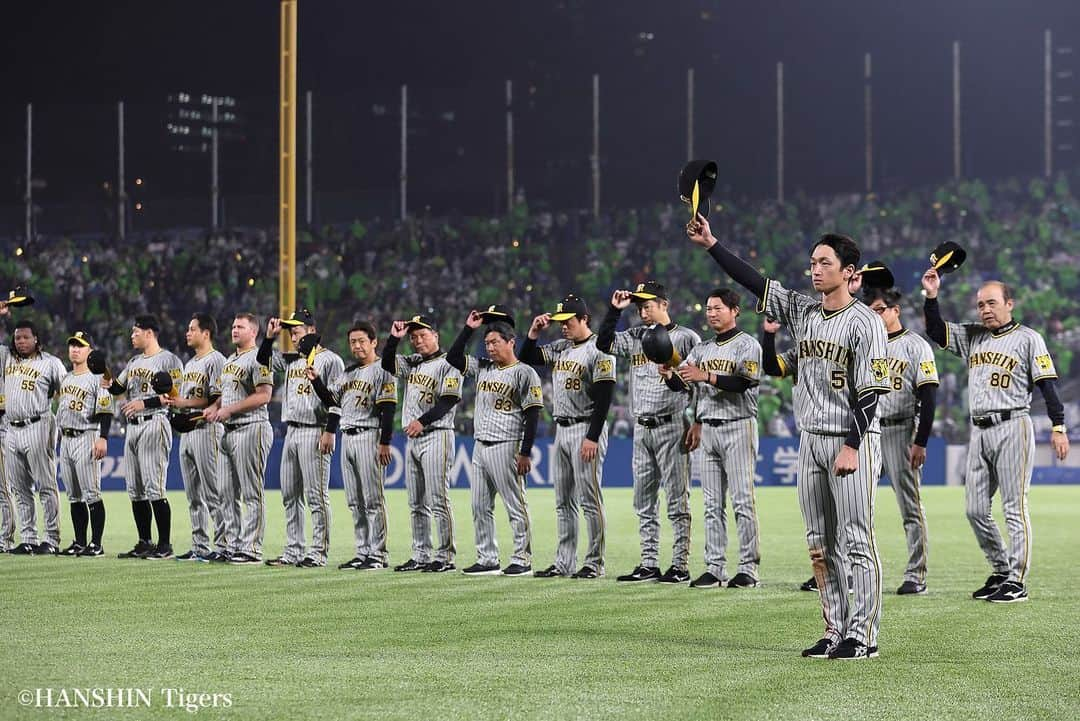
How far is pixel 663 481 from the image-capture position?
10641 millimetres

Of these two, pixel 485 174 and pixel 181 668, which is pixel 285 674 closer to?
pixel 181 668

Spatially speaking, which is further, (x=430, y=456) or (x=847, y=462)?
(x=430, y=456)

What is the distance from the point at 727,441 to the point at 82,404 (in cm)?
586

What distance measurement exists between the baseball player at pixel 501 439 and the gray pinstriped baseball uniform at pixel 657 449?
83 centimetres

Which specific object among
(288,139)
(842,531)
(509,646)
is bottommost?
(509,646)

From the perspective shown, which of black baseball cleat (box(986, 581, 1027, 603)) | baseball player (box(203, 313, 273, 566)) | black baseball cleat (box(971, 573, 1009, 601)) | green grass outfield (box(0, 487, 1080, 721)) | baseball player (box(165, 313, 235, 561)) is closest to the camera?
green grass outfield (box(0, 487, 1080, 721))

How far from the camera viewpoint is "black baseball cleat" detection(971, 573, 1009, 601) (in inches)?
366

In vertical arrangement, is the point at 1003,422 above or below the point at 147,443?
above

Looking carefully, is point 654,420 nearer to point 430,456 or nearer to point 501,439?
point 501,439

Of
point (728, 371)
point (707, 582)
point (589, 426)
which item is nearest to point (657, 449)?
point (589, 426)

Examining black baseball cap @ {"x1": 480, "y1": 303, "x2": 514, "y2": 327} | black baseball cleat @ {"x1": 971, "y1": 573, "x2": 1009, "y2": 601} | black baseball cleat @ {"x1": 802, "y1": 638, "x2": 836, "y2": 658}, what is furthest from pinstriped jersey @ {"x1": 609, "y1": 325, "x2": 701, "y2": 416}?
black baseball cleat @ {"x1": 802, "y1": 638, "x2": 836, "y2": 658}

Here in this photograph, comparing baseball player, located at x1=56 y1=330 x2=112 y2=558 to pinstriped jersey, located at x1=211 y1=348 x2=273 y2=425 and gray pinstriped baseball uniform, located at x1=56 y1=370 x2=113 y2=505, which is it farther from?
pinstriped jersey, located at x1=211 y1=348 x2=273 y2=425

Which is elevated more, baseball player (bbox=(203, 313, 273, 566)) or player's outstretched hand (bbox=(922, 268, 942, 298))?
player's outstretched hand (bbox=(922, 268, 942, 298))

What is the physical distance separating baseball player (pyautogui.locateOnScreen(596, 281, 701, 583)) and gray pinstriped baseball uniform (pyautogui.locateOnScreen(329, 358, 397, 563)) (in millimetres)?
2116
